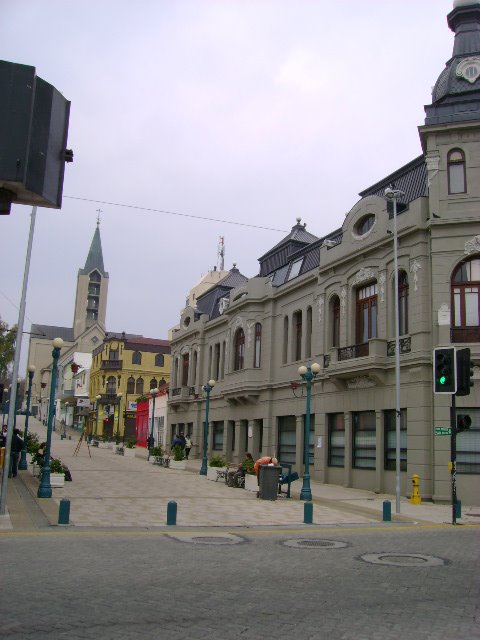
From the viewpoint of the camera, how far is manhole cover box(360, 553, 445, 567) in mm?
10289

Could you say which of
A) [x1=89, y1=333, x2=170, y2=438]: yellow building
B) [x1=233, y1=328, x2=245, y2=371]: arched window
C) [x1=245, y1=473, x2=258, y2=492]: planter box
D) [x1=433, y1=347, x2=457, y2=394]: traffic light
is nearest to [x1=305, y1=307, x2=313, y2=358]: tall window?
[x1=233, y1=328, x2=245, y2=371]: arched window

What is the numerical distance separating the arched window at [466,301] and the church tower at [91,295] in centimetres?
10500

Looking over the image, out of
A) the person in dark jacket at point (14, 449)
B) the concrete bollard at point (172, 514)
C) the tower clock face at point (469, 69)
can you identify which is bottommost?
the concrete bollard at point (172, 514)

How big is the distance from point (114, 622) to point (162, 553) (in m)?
4.35

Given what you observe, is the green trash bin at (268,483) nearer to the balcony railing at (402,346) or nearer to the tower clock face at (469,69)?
the balcony railing at (402,346)

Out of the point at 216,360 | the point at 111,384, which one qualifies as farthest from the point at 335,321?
the point at 111,384

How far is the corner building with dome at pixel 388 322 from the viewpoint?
22.3 meters

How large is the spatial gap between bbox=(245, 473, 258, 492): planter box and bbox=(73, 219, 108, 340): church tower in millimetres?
102242

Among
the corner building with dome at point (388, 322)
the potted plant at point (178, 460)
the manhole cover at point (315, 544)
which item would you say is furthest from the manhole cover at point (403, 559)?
the potted plant at point (178, 460)

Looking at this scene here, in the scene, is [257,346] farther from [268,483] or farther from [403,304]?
[268,483]

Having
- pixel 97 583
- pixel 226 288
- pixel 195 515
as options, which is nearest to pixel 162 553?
pixel 97 583

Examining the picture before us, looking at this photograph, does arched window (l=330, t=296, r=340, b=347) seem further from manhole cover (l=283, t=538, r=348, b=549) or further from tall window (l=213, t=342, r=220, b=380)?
manhole cover (l=283, t=538, r=348, b=549)

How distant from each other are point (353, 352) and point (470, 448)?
626 cm

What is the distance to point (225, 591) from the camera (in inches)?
316
